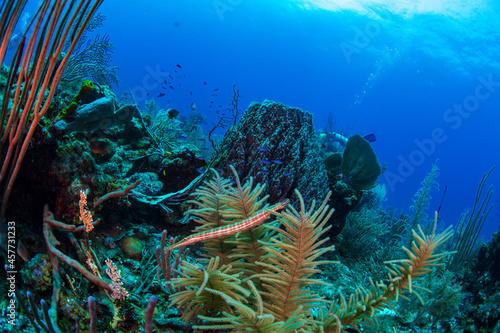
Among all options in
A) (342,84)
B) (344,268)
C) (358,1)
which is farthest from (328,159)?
(342,84)

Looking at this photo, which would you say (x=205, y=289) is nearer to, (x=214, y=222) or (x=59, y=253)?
(x=214, y=222)

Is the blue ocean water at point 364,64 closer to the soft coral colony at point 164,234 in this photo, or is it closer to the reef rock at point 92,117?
the reef rock at point 92,117

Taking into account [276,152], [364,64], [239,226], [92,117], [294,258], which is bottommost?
[294,258]

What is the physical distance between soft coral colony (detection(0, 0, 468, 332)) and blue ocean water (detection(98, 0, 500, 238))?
963 inches

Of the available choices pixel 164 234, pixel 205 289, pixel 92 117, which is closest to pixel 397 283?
pixel 205 289

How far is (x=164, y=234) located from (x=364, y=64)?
261ft

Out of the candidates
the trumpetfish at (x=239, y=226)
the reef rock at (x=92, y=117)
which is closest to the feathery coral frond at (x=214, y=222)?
the trumpetfish at (x=239, y=226)

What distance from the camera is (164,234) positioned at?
205 centimetres

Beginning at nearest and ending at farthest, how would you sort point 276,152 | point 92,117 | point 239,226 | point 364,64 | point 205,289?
point 205,289, point 239,226, point 92,117, point 276,152, point 364,64

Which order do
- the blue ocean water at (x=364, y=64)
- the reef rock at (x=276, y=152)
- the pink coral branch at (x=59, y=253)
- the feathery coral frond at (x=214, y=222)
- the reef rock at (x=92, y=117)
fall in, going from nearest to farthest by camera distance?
the pink coral branch at (x=59, y=253) < the feathery coral frond at (x=214, y=222) < the reef rock at (x=92, y=117) < the reef rock at (x=276, y=152) < the blue ocean water at (x=364, y=64)

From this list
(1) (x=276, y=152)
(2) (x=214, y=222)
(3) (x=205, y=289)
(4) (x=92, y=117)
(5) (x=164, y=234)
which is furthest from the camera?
(1) (x=276, y=152)

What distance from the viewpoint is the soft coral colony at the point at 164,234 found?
5.65ft

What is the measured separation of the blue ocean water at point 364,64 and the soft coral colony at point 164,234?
24.5m

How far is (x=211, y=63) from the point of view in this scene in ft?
351
